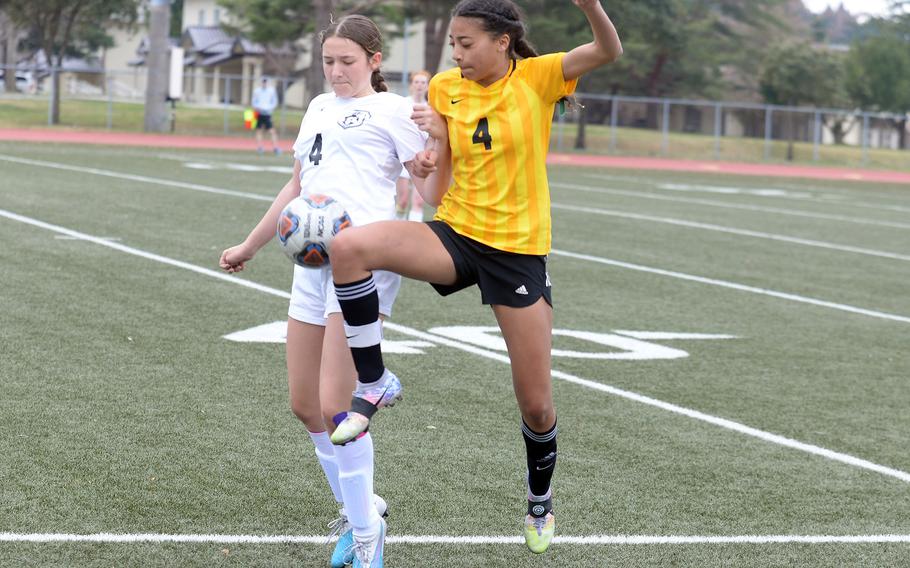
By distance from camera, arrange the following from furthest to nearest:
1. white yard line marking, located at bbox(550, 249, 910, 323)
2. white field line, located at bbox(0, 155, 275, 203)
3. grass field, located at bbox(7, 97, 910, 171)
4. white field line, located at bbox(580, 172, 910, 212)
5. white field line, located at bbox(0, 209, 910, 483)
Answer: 1. grass field, located at bbox(7, 97, 910, 171)
2. white field line, located at bbox(580, 172, 910, 212)
3. white field line, located at bbox(0, 155, 275, 203)
4. white yard line marking, located at bbox(550, 249, 910, 323)
5. white field line, located at bbox(0, 209, 910, 483)

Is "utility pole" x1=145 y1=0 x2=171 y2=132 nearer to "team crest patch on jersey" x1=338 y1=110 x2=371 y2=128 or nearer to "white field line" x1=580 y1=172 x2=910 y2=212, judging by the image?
"white field line" x1=580 y1=172 x2=910 y2=212

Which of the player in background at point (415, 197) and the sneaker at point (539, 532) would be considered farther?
the player in background at point (415, 197)

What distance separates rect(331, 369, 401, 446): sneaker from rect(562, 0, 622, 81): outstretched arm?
1.26m

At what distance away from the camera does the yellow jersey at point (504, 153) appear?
459cm

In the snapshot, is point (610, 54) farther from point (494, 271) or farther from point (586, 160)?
point (586, 160)

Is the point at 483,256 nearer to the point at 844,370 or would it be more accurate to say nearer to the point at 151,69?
the point at 844,370

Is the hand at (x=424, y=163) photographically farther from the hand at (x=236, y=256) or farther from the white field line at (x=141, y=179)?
the white field line at (x=141, y=179)

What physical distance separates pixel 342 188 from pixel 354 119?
263 millimetres

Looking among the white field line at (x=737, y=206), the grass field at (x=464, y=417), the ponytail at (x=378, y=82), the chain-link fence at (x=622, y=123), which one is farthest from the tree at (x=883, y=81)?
the ponytail at (x=378, y=82)

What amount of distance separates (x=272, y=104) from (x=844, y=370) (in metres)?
27.2

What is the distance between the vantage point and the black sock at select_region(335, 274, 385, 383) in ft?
14.1

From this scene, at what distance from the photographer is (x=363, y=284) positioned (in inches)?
169

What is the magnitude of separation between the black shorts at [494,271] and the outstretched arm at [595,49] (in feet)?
2.25

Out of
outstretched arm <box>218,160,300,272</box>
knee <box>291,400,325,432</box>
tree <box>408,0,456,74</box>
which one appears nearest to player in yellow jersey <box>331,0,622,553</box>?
knee <box>291,400,325,432</box>
